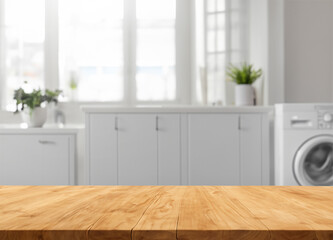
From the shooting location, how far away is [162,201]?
0.63 metres

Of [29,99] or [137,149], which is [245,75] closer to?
[137,149]

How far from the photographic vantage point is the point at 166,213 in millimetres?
528

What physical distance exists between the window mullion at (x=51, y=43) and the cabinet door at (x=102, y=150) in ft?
3.67

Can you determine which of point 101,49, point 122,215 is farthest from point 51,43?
point 122,215

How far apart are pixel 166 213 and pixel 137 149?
8.47ft

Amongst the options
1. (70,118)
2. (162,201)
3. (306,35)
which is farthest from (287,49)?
(162,201)

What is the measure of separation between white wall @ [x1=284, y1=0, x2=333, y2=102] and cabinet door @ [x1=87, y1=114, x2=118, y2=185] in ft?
5.85

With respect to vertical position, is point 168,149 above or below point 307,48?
below

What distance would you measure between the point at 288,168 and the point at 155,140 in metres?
1.08

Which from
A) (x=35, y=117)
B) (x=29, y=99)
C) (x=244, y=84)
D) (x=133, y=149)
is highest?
(x=244, y=84)

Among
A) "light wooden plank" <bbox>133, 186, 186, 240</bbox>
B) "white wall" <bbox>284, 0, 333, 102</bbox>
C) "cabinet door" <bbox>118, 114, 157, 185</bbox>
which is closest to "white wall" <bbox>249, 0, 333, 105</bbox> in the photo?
"white wall" <bbox>284, 0, 333, 102</bbox>

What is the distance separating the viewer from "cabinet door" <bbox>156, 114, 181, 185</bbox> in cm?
308

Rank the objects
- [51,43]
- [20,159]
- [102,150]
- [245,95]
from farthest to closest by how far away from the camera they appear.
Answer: [51,43] < [245,95] < [20,159] < [102,150]

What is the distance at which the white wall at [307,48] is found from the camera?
369 centimetres
